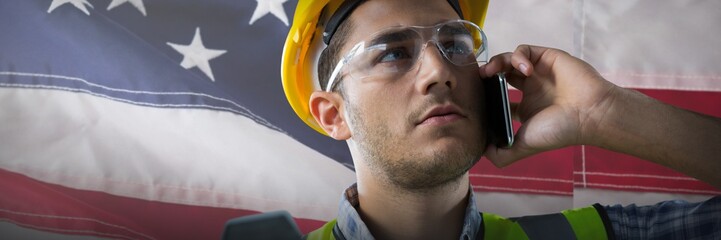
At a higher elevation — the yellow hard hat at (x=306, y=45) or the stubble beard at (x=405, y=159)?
the yellow hard hat at (x=306, y=45)

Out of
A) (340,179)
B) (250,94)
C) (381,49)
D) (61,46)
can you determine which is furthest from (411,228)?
(61,46)

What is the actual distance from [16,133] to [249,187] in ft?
2.92

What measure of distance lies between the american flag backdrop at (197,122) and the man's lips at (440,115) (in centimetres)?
88

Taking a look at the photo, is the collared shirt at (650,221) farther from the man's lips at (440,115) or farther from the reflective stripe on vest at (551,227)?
the man's lips at (440,115)

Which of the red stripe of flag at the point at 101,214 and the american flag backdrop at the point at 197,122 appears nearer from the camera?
the american flag backdrop at the point at 197,122

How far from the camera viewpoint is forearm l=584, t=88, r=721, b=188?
A: 1.95m

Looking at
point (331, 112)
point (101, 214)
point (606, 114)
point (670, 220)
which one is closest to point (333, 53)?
point (331, 112)

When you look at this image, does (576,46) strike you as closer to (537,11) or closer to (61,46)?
(537,11)

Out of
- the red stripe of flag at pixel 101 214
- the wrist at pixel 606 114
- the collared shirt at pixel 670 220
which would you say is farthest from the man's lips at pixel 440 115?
the red stripe of flag at pixel 101 214

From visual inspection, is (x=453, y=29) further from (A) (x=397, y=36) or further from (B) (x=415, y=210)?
(B) (x=415, y=210)

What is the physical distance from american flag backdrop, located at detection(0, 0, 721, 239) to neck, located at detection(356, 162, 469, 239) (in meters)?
0.73

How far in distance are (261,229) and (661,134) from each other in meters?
1.10

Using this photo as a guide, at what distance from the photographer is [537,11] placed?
110 inches

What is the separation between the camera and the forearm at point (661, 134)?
195cm
